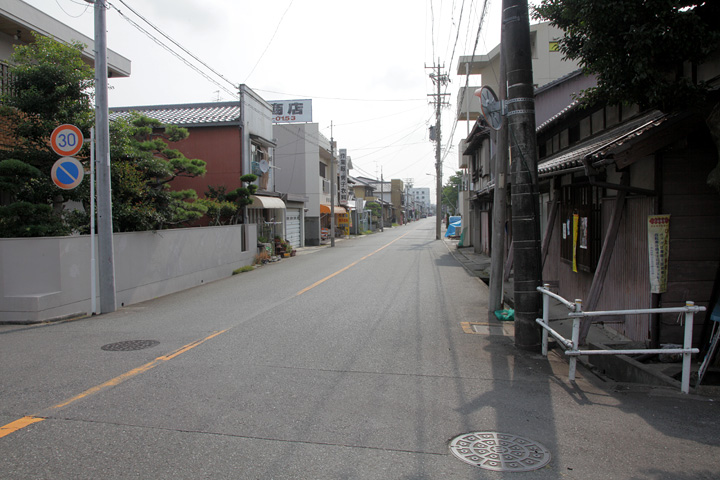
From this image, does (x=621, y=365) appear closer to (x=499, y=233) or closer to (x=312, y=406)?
(x=312, y=406)

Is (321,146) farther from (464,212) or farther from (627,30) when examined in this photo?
(627,30)

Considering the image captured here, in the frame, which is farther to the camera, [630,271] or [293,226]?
[293,226]

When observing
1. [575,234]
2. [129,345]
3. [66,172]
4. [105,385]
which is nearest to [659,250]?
[575,234]

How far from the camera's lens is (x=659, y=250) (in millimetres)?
6551

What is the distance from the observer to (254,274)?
714 inches

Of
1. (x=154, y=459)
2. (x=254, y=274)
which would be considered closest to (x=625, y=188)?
(x=154, y=459)

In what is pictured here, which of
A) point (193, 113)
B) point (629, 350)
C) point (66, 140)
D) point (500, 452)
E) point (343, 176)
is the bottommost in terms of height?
point (500, 452)

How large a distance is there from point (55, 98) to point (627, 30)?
11211mm

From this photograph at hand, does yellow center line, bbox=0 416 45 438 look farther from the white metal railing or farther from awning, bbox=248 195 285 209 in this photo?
awning, bbox=248 195 285 209

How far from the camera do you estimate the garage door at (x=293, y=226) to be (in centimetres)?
3161

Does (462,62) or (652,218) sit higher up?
(462,62)

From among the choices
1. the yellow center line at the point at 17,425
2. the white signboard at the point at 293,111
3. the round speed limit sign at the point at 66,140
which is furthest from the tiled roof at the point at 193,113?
the white signboard at the point at 293,111

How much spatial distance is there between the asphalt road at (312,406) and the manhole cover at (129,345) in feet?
0.48

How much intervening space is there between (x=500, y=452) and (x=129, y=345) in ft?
19.0
